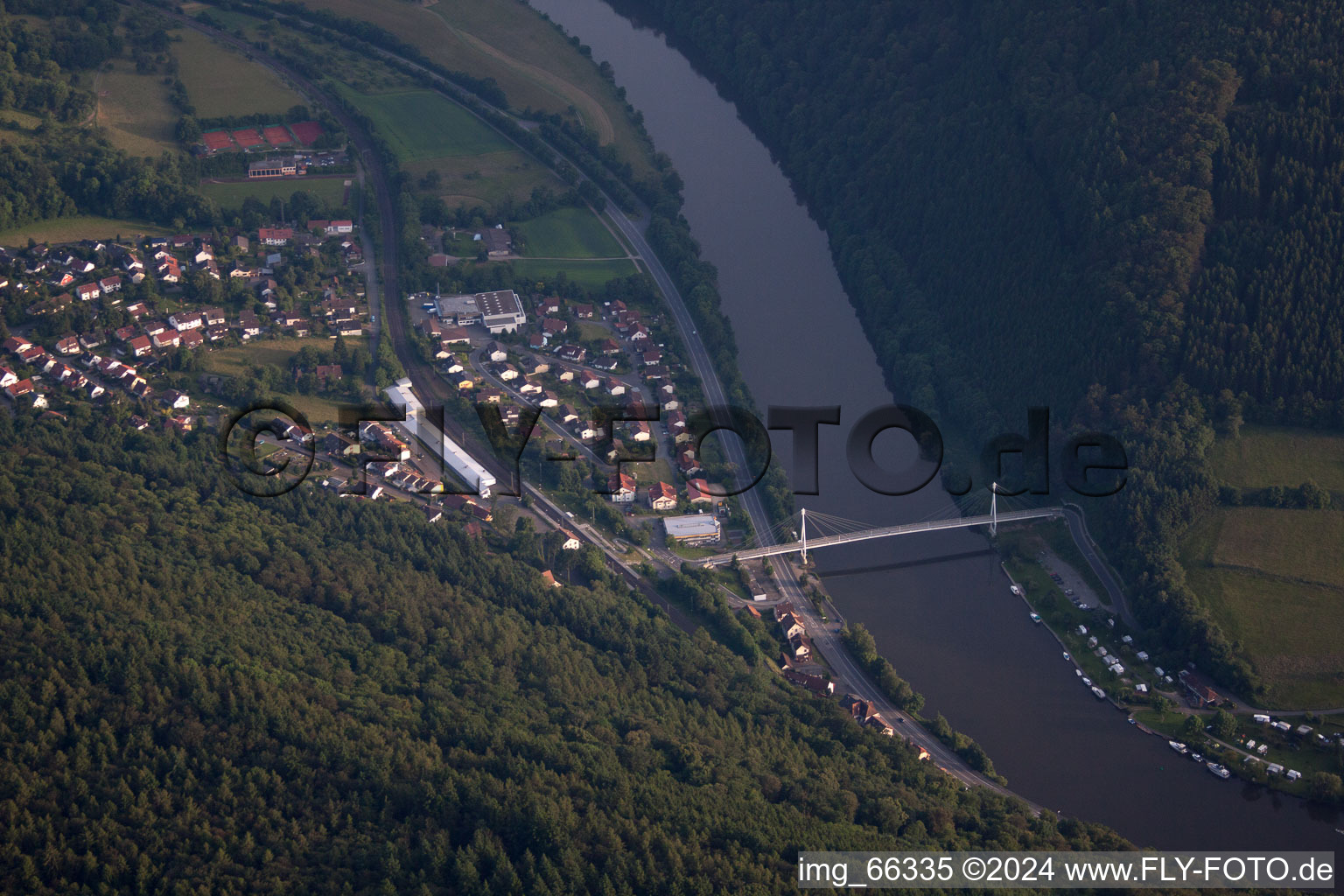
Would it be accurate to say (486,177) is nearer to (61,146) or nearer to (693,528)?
(61,146)

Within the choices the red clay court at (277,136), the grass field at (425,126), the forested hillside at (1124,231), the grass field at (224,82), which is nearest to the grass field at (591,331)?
the forested hillside at (1124,231)

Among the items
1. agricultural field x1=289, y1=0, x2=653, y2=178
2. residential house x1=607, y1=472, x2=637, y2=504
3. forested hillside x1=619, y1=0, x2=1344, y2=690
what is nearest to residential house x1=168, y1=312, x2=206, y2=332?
residential house x1=607, y1=472, x2=637, y2=504

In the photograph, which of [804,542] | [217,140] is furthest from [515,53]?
[804,542]

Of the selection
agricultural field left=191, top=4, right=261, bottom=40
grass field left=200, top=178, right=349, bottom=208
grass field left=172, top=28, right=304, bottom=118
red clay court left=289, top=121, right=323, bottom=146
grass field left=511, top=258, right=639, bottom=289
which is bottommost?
grass field left=511, top=258, right=639, bottom=289

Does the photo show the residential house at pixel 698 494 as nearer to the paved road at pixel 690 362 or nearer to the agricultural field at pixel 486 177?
the paved road at pixel 690 362

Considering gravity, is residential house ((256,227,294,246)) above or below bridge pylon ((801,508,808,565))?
above

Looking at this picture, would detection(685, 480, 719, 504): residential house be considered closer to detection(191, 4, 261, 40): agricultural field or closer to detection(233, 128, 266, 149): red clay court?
detection(233, 128, 266, 149): red clay court
